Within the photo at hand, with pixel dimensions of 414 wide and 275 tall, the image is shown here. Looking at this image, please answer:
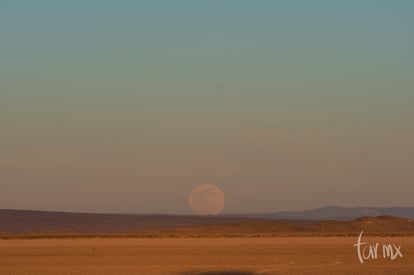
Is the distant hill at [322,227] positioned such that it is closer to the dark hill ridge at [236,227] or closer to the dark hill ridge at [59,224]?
the dark hill ridge at [236,227]

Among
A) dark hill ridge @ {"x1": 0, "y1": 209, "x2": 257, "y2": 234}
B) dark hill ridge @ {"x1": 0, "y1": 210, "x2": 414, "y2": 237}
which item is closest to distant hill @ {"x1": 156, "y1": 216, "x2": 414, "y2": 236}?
dark hill ridge @ {"x1": 0, "y1": 210, "x2": 414, "y2": 237}

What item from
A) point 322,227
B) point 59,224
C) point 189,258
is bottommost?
point 189,258

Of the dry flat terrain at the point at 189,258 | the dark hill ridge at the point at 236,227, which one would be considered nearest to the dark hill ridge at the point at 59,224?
the dark hill ridge at the point at 236,227

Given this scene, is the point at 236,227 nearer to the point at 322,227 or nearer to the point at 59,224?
the point at 322,227

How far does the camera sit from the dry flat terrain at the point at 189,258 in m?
42.2

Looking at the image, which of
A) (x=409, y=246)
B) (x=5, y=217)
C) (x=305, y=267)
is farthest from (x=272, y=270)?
(x=5, y=217)

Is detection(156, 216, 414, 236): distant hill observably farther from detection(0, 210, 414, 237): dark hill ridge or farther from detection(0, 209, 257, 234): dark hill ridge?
detection(0, 209, 257, 234): dark hill ridge

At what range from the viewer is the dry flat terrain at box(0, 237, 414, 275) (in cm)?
4219

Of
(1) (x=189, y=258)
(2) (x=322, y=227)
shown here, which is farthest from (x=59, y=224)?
(1) (x=189, y=258)

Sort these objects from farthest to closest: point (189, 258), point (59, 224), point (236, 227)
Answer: point (59, 224), point (236, 227), point (189, 258)

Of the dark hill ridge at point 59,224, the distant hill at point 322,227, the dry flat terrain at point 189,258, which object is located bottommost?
the dry flat terrain at point 189,258

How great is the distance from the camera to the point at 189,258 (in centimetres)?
5188

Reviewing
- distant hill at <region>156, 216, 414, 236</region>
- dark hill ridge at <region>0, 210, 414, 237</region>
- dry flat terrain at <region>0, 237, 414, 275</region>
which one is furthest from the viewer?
distant hill at <region>156, 216, 414, 236</region>

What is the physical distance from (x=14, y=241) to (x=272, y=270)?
1437 inches
